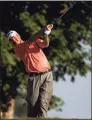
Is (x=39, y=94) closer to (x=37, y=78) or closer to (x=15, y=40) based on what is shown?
(x=37, y=78)

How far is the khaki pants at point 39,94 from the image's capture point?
9828 mm

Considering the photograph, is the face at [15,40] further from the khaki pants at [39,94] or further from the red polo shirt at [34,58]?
the khaki pants at [39,94]

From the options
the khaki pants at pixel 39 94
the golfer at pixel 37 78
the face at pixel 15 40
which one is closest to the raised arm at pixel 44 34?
the golfer at pixel 37 78

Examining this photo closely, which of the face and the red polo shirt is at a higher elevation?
the face

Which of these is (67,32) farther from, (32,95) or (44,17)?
(32,95)

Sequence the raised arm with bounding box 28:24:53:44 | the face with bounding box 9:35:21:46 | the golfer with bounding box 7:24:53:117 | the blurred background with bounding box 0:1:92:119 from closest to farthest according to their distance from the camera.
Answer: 1. the raised arm with bounding box 28:24:53:44
2. the golfer with bounding box 7:24:53:117
3. the face with bounding box 9:35:21:46
4. the blurred background with bounding box 0:1:92:119

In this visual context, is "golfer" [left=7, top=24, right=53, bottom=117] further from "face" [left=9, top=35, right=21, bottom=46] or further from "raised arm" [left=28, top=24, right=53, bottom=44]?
"face" [left=9, top=35, right=21, bottom=46]

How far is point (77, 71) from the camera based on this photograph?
2877cm

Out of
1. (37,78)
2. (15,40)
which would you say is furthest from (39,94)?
(15,40)

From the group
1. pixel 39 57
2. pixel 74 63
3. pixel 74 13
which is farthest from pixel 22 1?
pixel 39 57

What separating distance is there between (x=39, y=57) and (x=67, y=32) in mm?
16775

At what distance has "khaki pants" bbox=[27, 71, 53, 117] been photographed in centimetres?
983

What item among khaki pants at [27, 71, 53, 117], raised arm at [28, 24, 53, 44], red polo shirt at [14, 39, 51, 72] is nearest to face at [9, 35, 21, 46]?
red polo shirt at [14, 39, 51, 72]

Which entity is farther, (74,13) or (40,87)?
(74,13)
